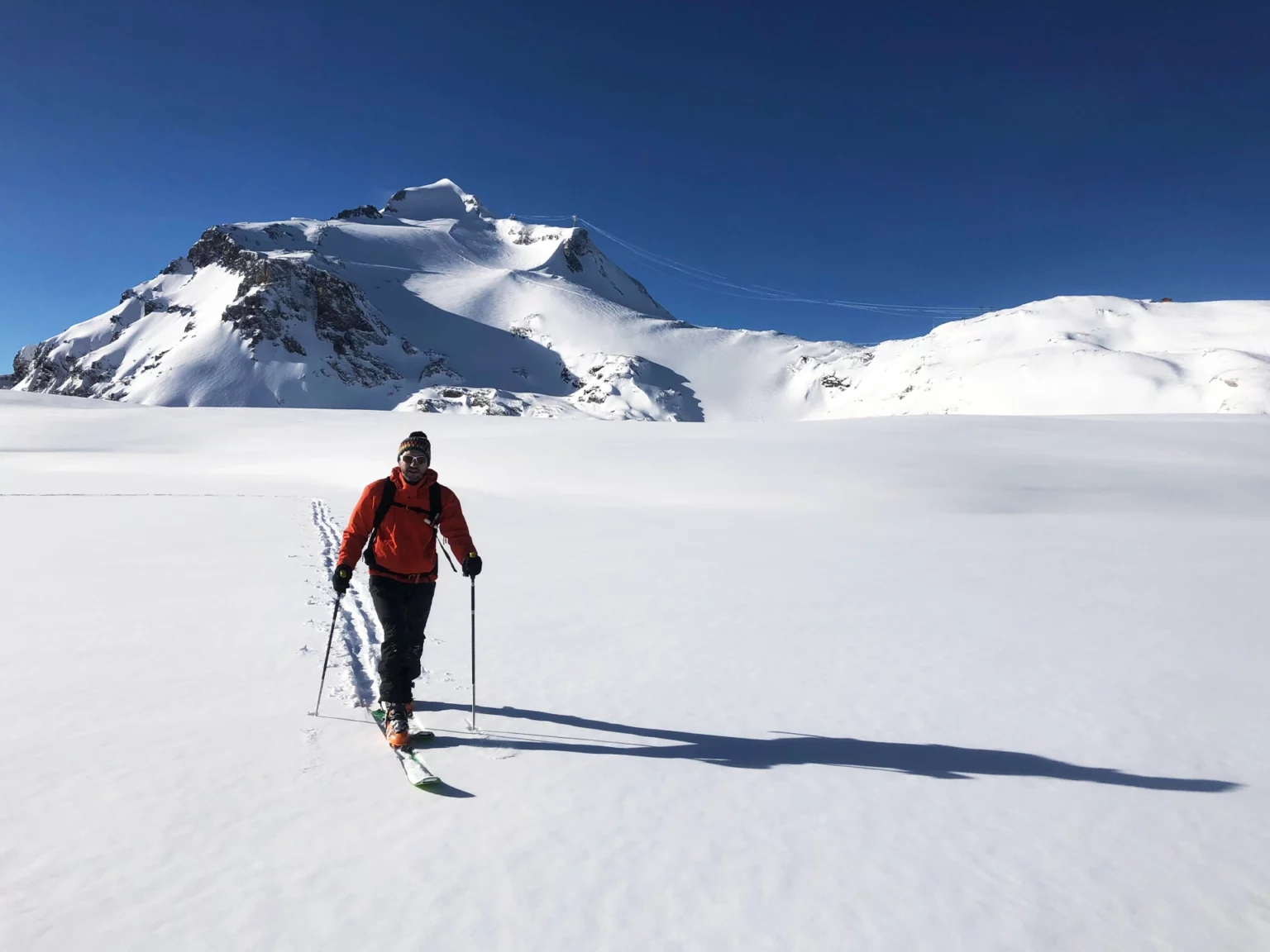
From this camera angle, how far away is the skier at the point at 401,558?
5.00 meters

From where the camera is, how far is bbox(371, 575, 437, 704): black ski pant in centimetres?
493

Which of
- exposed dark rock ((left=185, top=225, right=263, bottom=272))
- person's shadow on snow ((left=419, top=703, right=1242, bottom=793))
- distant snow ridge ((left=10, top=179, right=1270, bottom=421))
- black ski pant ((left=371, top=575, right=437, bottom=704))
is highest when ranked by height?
exposed dark rock ((left=185, top=225, right=263, bottom=272))

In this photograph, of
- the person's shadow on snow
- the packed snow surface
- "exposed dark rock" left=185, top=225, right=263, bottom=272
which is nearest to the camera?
the packed snow surface

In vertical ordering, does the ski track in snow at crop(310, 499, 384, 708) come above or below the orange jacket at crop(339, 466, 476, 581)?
below

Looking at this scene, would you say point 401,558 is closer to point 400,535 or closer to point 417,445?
point 400,535

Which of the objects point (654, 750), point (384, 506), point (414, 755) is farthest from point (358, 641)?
point (654, 750)

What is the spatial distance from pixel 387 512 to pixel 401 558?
0.34 metres

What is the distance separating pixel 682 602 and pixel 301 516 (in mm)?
10362

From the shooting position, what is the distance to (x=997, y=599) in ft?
30.8

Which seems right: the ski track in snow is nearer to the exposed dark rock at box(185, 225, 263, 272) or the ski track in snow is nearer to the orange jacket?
the orange jacket

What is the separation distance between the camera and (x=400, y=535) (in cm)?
506

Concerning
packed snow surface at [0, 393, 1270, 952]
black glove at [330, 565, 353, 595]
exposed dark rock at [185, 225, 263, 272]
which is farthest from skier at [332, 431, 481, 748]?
exposed dark rock at [185, 225, 263, 272]

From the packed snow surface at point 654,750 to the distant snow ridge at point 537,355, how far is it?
114191 mm

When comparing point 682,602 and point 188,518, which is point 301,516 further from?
point 682,602
